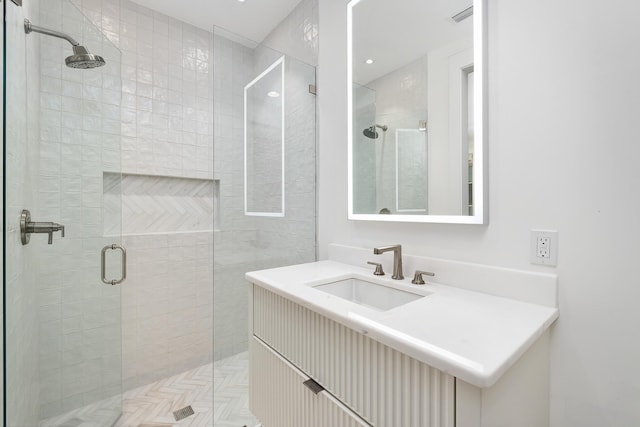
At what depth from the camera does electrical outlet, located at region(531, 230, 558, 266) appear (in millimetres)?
936

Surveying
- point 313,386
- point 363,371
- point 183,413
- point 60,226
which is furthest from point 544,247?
point 183,413

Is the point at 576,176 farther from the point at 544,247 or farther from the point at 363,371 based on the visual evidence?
the point at 363,371

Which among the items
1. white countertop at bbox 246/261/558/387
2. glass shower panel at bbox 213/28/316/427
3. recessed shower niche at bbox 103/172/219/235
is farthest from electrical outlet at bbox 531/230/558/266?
recessed shower niche at bbox 103/172/219/235

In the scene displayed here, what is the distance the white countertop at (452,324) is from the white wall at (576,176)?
0.15 meters

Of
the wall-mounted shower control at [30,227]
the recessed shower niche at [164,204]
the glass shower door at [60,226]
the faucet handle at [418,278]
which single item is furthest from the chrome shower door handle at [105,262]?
the faucet handle at [418,278]

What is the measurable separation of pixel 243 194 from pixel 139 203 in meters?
0.97

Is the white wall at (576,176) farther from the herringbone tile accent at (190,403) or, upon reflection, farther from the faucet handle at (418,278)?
the herringbone tile accent at (190,403)

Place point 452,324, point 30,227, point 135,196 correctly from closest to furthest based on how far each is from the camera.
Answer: point 452,324 → point 30,227 → point 135,196

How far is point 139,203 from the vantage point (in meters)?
2.12

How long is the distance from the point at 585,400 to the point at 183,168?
2.43 m

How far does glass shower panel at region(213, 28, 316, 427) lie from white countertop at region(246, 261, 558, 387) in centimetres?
56

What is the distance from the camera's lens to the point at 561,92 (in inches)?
36.2

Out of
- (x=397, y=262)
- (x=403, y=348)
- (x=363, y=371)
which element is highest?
(x=397, y=262)

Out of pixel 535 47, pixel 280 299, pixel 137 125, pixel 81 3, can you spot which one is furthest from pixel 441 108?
pixel 81 3
